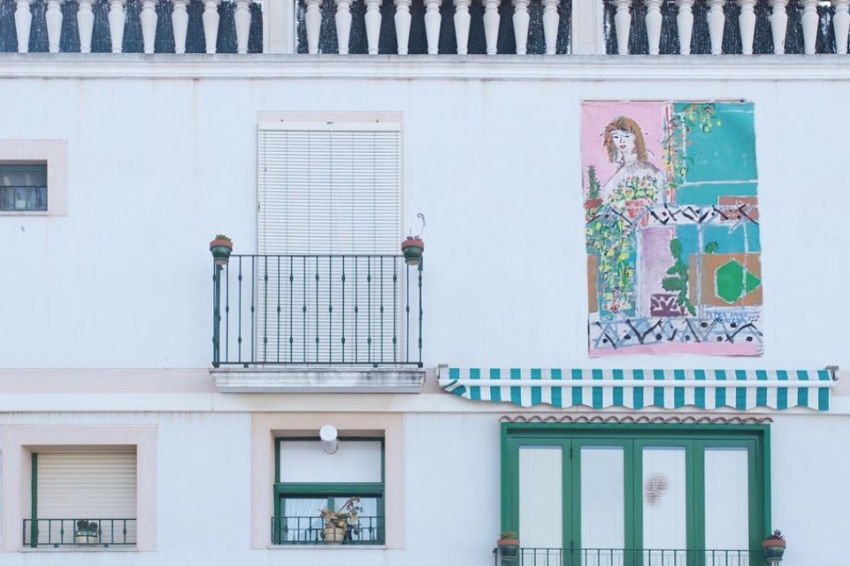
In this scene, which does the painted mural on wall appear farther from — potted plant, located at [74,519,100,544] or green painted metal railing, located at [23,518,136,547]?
potted plant, located at [74,519,100,544]

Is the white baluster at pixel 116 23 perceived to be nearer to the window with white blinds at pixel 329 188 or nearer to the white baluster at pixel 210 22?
the white baluster at pixel 210 22

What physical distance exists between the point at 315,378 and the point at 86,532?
2664 millimetres

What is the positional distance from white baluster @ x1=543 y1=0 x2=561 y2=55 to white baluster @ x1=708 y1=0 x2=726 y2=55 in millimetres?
1481

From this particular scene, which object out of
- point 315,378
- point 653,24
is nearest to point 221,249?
point 315,378

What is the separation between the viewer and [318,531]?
643 inches

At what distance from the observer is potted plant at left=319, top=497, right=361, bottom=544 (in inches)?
639

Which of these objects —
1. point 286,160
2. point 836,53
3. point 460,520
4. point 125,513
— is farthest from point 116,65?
point 836,53

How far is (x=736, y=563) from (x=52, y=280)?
22.8ft

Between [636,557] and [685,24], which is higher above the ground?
[685,24]

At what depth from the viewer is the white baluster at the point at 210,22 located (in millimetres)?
16578

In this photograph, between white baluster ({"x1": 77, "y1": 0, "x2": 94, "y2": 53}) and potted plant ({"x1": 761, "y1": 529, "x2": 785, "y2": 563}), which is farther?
white baluster ({"x1": 77, "y1": 0, "x2": 94, "y2": 53})

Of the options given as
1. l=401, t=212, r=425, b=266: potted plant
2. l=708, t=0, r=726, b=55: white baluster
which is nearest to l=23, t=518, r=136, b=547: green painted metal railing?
l=401, t=212, r=425, b=266: potted plant

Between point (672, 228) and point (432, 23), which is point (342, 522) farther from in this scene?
point (432, 23)

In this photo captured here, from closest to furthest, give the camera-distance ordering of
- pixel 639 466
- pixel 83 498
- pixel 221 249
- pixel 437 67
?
pixel 221 249 < pixel 639 466 < pixel 83 498 < pixel 437 67
